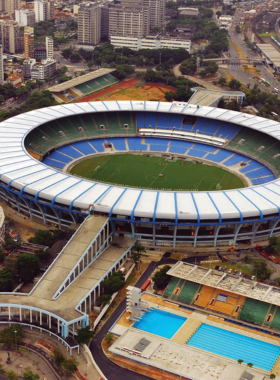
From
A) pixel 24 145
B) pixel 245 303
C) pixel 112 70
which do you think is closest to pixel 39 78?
pixel 112 70

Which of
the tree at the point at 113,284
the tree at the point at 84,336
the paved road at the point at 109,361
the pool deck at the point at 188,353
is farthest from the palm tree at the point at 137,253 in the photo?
the tree at the point at 84,336

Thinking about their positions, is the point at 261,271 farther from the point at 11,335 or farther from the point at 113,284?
the point at 11,335

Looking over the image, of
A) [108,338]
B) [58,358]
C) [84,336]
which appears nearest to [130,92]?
[108,338]

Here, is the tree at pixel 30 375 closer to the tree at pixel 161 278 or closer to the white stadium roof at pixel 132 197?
the tree at pixel 161 278

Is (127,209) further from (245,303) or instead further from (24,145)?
(24,145)

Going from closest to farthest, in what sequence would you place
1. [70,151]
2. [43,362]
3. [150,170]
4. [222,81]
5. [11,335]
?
[43,362], [11,335], [150,170], [70,151], [222,81]

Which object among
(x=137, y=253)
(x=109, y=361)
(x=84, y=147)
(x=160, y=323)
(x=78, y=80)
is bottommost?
(x=109, y=361)

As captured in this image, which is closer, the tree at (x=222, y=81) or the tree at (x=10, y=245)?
the tree at (x=10, y=245)
